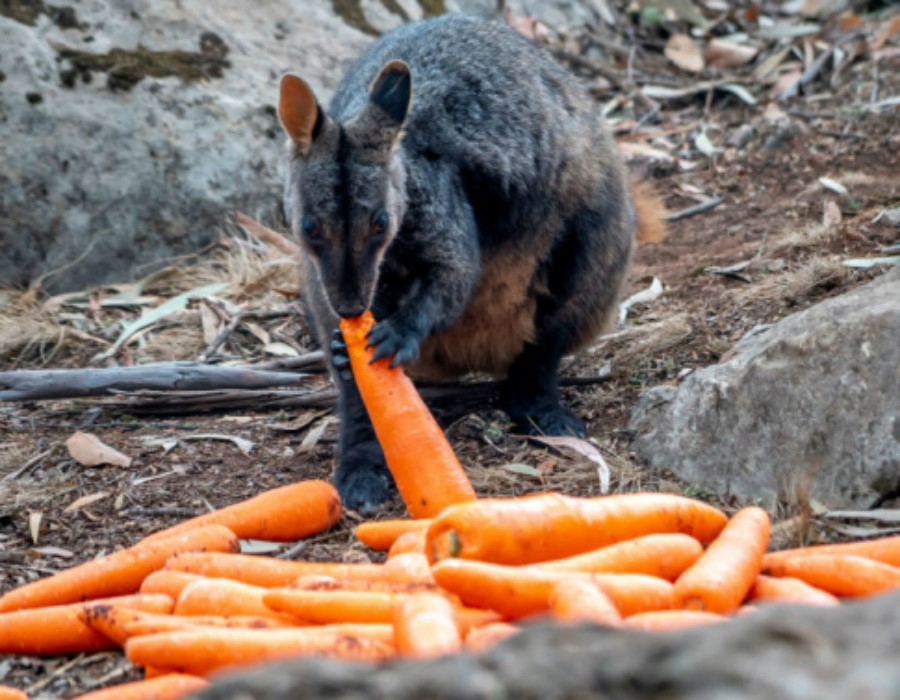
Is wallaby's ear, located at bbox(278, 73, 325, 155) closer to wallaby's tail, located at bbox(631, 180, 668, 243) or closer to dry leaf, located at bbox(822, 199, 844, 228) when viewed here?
wallaby's tail, located at bbox(631, 180, 668, 243)

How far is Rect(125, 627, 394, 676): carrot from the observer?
2598mm

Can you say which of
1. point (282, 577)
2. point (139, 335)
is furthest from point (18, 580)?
point (139, 335)

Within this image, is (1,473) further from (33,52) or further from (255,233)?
(33,52)

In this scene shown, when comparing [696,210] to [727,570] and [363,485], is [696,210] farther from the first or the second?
[727,570]

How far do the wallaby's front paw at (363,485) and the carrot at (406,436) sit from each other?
18 centimetres

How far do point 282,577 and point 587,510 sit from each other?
845 mm

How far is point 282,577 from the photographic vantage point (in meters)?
3.32

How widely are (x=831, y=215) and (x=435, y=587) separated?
4451 mm

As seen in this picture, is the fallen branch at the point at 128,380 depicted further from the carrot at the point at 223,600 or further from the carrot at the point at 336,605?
the carrot at the point at 336,605

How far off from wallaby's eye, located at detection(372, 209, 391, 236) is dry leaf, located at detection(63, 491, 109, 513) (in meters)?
1.43

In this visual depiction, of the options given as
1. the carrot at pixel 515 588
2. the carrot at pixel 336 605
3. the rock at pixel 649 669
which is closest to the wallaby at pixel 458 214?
the carrot at pixel 336 605

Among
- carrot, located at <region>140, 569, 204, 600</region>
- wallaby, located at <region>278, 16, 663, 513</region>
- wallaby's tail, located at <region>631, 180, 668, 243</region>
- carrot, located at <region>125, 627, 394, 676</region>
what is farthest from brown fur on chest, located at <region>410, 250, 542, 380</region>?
carrot, located at <region>125, 627, 394, 676</region>

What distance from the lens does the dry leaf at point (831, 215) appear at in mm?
6473

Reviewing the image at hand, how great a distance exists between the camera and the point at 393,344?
426 cm
